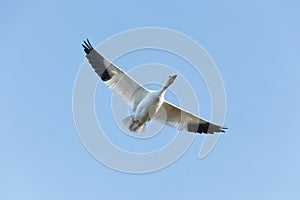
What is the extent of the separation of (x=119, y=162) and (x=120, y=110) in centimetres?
251

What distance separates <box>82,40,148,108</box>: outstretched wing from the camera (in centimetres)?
2422

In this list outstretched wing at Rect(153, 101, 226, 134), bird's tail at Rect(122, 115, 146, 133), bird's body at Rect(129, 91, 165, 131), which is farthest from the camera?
outstretched wing at Rect(153, 101, 226, 134)

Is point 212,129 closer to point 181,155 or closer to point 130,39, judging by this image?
point 181,155

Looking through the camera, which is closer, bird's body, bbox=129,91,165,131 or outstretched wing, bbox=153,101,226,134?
bird's body, bbox=129,91,165,131

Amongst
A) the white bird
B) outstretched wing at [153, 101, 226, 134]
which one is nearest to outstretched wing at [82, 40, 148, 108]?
the white bird

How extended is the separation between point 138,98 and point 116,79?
1245 millimetres

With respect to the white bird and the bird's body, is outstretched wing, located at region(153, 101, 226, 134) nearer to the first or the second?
the white bird

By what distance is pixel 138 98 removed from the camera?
24.5m

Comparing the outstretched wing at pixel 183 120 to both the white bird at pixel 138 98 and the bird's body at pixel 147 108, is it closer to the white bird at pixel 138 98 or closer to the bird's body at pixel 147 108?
the white bird at pixel 138 98

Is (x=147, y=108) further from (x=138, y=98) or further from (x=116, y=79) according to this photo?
(x=116, y=79)

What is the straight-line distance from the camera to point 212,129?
26.0 meters

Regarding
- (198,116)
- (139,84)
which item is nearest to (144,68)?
(139,84)

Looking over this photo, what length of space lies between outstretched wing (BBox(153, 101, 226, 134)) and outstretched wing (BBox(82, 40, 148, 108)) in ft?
4.13

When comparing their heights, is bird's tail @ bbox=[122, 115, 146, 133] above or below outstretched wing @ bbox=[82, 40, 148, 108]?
below
